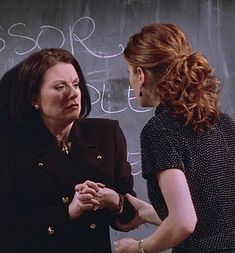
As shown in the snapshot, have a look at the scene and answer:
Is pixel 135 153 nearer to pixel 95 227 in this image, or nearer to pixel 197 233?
pixel 95 227

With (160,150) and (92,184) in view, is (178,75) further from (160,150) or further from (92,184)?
(92,184)

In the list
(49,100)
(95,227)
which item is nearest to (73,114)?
(49,100)

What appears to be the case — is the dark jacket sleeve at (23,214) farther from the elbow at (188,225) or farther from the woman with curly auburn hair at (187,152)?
the elbow at (188,225)

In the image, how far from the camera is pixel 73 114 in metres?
2.28

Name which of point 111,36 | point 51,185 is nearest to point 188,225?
point 51,185

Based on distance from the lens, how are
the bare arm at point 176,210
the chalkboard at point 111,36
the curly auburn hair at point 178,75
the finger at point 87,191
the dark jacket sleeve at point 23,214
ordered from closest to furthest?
1. the bare arm at point 176,210
2. the curly auburn hair at point 178,75
3. the finger at point 87,191
4. the dark jacket sleeve at point 23,214
5. the chalkboard at point 111,36

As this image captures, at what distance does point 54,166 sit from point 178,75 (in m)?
0.67

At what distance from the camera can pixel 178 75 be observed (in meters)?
1.85

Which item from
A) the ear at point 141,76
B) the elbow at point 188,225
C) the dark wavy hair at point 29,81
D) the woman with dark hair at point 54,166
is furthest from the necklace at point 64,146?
the elbow at point 188,225

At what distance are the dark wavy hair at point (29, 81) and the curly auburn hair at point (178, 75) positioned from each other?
0.44m

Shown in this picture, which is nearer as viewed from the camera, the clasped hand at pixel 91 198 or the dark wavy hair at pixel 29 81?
the clasped hand at pixel 91 198

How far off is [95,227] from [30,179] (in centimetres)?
28

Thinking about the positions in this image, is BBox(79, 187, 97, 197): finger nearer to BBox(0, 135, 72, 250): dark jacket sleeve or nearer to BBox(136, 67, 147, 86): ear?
BBox(0, 135, 72, 250): dark jacket sleeve

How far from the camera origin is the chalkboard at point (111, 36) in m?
3.17
